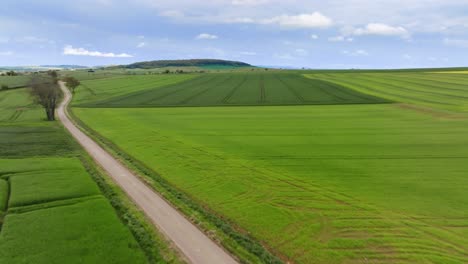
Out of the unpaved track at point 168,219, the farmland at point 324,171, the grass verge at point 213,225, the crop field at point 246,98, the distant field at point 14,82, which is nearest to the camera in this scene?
the unpaved track at point 168,219

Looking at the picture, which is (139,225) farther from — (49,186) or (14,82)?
(14,82)

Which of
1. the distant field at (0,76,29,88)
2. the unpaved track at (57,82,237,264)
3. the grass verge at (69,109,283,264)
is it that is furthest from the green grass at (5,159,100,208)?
the distant field at (0,76,29,88)

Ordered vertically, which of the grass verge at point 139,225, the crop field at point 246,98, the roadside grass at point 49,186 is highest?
the crop field at point 246,98

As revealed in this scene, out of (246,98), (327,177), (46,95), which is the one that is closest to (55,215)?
(327,177)

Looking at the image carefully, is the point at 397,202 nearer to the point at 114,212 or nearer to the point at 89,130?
the point at 114,212

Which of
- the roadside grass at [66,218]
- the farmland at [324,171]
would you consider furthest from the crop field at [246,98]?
the roadside grass at [66,218]

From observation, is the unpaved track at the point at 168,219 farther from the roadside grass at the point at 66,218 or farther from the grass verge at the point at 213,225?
the roadside grass at the point at 66,218

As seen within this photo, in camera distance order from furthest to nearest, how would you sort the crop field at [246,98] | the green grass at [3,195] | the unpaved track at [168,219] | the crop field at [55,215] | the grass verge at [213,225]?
the crop field at [246,98] < the green grass at [3,195] < the grass verge at [213,225] < the unpaved track at [168,219] < the crop field at [55,215]

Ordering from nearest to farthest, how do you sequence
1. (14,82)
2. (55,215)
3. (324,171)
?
1. (55,215)
2. (324,171)
3. (14,82)

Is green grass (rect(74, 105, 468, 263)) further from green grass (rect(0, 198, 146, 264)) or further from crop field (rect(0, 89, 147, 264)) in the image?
green grass (rect(0, 198, 146, 264))
